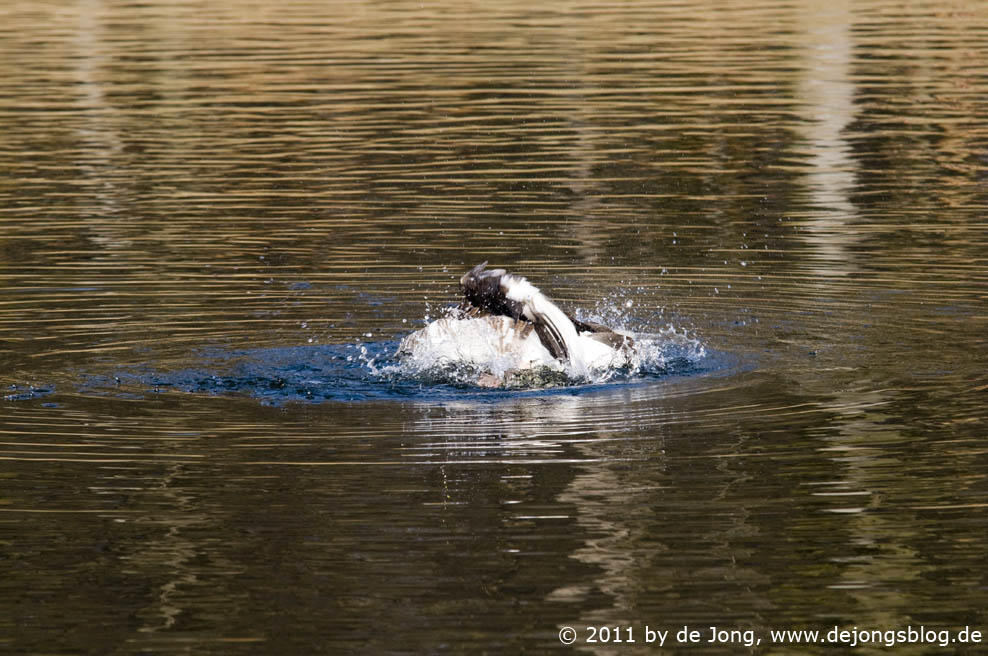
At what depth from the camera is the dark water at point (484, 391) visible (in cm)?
816

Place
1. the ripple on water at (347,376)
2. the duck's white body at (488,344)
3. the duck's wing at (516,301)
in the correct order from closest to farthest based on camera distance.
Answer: the duck's wing at (516,301)
the duck's white body at (488,344)
the ripple on water at (347,376)

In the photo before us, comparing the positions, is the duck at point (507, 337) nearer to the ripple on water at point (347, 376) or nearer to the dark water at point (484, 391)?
the ripple on water at point (347, 376)

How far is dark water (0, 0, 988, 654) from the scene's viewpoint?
816 cm

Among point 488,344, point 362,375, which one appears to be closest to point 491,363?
point 488,344

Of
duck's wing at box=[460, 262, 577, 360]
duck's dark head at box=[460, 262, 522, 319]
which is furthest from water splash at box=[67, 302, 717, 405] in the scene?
duck's dark head at box=[460, 262, 522, 319]

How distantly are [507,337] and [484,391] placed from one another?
1.34 feet

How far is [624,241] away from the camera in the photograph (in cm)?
1797

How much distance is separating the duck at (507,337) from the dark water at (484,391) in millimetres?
222

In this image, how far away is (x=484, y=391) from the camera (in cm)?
Result: 1206

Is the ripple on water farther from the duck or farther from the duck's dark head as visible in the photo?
the duck's dark head

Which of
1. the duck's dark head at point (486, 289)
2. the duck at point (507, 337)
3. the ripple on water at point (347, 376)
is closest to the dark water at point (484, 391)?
the ripple on water at point (347, 376)

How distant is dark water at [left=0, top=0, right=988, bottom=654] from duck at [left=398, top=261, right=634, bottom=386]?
8.7 inches

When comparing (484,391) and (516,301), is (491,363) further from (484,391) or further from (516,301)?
(516,301)

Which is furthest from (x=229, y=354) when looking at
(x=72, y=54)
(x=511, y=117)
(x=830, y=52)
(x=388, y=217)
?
(x=72, y=54)
